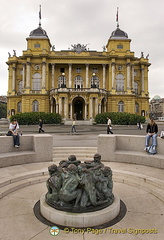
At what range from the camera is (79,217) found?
3408mm

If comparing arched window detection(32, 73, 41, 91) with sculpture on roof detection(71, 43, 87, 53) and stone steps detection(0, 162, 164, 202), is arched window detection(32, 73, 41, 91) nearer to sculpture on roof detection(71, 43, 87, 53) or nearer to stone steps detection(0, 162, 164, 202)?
sculpture on roof detection(71, 43, 87, 53)

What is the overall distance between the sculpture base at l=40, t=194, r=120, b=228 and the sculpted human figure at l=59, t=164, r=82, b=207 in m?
0.21

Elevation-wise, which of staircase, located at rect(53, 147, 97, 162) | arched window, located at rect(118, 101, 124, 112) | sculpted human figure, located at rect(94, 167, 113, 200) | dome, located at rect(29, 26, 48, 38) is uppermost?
dome, located at rect(29, 26, 48, 38)

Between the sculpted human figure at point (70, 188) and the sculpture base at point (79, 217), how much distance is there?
0.21 m

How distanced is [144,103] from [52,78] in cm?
2689

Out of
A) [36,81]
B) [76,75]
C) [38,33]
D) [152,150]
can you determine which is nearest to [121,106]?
[76,75]

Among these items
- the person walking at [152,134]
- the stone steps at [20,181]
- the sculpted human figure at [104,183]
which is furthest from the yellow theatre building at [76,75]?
the sculpted human figure at [104,183]

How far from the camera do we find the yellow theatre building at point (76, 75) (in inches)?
1860

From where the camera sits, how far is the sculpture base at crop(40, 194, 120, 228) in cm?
341

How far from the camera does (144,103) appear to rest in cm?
5197

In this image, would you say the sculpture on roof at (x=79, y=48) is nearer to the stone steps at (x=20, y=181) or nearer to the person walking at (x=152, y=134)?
the person walking at (x=152, y=134)

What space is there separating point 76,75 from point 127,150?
146ft

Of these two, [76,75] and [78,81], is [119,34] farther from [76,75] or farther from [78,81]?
[78,81]

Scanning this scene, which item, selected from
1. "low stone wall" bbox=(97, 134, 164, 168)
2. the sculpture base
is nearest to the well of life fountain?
the sculpture base
